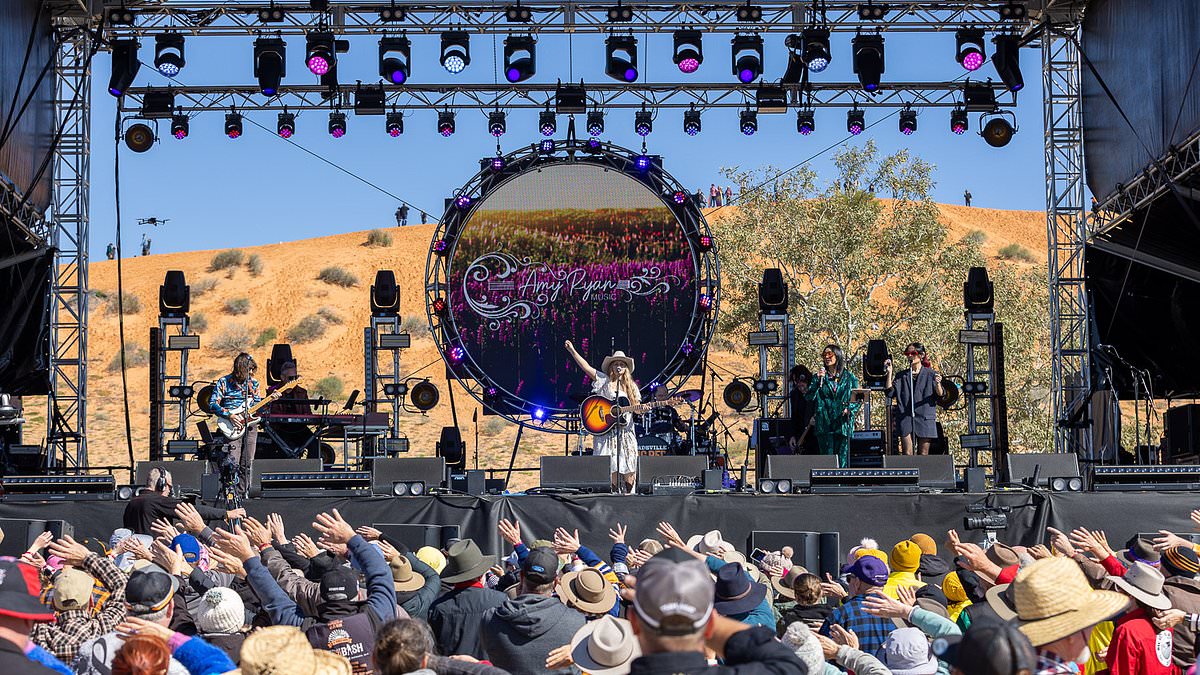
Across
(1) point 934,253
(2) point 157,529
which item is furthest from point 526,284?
(1) point 934,253

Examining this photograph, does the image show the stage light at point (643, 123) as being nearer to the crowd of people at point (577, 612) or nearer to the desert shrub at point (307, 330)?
the crowd of people at point (577, 612)

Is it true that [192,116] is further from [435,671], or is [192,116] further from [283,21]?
[435,671]

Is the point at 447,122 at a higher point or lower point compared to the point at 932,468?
higher

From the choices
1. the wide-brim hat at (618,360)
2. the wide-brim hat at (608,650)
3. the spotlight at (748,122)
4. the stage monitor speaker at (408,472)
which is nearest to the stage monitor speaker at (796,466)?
the wide-brim hat at (618,360)

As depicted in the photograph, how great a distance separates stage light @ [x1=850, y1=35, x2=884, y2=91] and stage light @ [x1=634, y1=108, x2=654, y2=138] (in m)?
2.78

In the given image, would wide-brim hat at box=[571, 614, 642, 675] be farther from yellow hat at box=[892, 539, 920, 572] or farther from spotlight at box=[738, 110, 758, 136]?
spotlight at box=[738, 110, 758, 136]

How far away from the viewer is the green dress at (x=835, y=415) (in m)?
15.5

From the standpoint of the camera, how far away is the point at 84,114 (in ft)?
59.7

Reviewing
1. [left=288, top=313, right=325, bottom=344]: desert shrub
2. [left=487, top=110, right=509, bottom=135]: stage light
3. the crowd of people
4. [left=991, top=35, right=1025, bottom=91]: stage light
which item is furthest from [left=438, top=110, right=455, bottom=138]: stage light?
[left=288, top=313, right=325, bottom=344]: desert shrub

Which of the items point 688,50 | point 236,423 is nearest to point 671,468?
point 236,423

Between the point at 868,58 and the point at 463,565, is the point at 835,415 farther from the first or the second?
the point at 463,565

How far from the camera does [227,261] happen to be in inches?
2461

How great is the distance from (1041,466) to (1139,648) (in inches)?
344

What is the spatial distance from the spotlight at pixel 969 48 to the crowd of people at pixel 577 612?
10.8m
